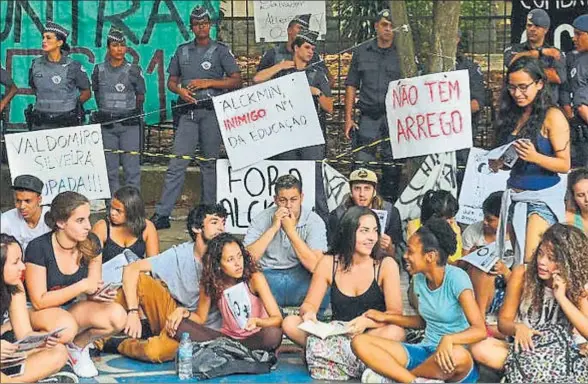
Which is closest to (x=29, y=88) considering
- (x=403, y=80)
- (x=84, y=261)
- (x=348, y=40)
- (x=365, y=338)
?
(x=348, y=40)

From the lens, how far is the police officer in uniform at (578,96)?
38.2 ft

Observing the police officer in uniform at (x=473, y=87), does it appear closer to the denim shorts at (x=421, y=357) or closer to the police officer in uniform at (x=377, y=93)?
the police officer in uniform at (x=377, y=93)

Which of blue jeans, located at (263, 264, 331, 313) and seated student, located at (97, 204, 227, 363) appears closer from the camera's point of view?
seated student, located at (97, 204, 227, 363)

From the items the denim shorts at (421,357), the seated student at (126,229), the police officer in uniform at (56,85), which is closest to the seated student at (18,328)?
the seated student at (126,229)

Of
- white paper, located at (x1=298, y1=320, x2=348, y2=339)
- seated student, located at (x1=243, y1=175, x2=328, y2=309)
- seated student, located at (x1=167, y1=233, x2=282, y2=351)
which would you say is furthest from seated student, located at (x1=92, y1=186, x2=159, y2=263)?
white paper, located at (x1=298, y1=320, x2=348, y2=339)

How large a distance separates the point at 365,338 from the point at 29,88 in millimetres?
6148

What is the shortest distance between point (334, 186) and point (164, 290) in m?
2.42

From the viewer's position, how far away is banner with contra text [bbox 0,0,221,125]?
1381cm

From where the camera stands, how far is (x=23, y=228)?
32.7 feet

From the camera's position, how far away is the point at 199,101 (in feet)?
40.8

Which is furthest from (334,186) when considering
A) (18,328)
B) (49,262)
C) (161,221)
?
(18,328)

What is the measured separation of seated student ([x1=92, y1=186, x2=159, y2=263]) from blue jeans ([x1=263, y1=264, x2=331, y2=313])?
2.62 ft

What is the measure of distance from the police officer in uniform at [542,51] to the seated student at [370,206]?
1.70m

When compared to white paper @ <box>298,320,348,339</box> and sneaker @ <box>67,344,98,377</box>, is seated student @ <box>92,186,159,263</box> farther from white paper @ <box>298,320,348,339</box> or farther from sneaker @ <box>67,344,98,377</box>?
white paper @ <box>298,320,348,339</box>
